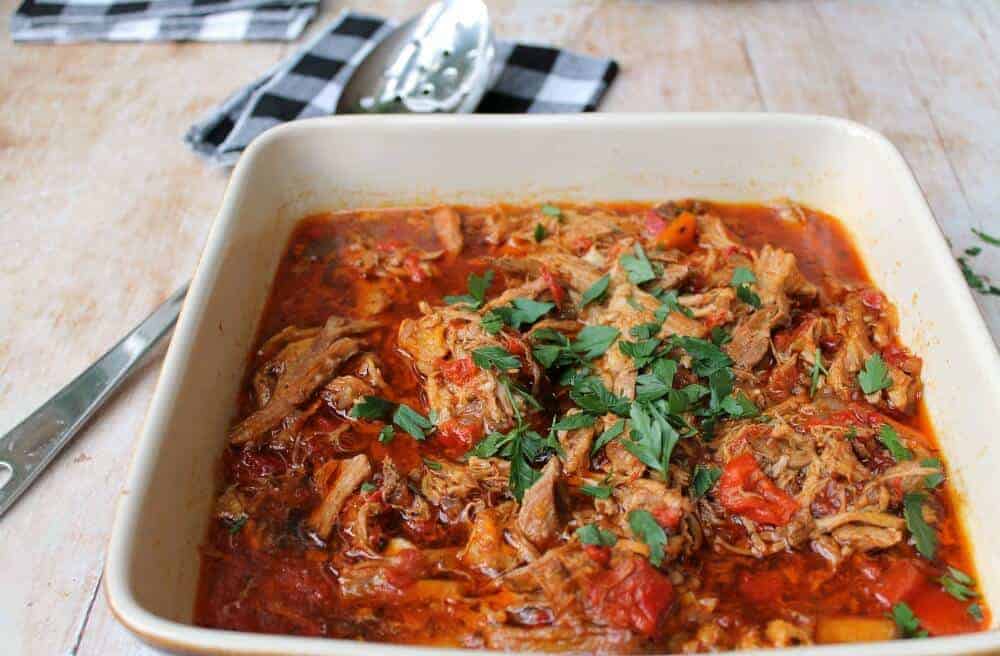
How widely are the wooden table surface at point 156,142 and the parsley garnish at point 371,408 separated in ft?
2.75

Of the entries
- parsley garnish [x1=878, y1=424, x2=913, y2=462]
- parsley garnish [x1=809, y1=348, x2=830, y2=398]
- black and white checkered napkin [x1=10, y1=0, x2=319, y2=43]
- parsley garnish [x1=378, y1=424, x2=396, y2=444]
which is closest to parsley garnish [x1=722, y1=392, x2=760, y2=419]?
parsley garnish [x1=809, y1=348, x2=830, y2=398]

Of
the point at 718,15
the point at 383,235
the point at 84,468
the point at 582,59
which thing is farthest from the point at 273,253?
the point at 718,15

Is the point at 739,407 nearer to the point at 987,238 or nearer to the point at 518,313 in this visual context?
the point at 518,313

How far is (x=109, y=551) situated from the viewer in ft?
6.86

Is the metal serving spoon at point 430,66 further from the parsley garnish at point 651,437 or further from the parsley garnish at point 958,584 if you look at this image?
the parsley garnish at point 958,584

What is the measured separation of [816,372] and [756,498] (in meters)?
0.56

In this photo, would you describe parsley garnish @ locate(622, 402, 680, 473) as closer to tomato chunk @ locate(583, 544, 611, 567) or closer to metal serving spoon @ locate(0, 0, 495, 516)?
tomato chunk @ locate(583, 544, 611, 567)

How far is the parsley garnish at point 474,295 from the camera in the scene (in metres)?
3.10

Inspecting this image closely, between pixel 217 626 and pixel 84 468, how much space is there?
3.09 feet

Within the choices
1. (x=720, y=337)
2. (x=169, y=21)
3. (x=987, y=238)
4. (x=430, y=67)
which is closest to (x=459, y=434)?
(x=720, y=337)

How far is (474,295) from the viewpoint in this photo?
10.3ft

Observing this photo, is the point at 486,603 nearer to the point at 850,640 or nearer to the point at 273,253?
the point at 850,640

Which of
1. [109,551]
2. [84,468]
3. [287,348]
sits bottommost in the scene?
[84,468]

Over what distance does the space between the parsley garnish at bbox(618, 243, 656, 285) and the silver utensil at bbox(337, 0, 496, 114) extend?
1.29 metres
